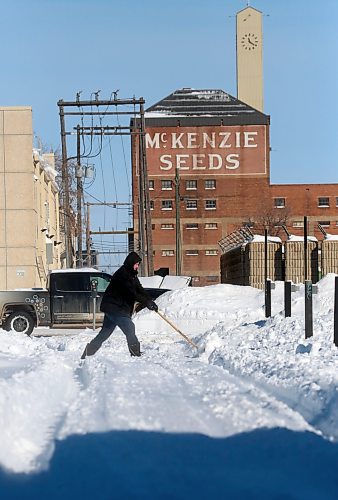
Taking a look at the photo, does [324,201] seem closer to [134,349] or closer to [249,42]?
[249,42]

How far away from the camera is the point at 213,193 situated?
80.1 metres

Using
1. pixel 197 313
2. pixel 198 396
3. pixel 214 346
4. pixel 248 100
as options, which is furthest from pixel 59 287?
pixel 248 100

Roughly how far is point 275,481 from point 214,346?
33.9 feet

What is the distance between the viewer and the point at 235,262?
121 ft

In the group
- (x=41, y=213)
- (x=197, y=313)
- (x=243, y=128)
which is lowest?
(x=197, y=313)

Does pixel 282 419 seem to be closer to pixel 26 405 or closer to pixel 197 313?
pixel 26 405

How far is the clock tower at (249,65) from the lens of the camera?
91375 mm

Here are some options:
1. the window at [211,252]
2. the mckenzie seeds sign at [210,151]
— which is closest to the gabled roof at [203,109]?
the mckenzie seeds sign at [210,151]

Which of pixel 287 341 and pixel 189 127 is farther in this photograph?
pixel 189 127

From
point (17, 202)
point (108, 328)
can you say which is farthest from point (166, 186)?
point (108, 328)

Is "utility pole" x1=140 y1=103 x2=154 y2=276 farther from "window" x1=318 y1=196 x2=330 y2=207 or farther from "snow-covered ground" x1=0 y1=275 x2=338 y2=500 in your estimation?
"window" x1=318 y1=196 x2=330 y2=207

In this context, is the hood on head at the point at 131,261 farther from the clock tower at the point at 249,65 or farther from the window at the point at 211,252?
the clock tower at the point at 249,65

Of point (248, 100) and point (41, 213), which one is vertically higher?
point (248, 100)

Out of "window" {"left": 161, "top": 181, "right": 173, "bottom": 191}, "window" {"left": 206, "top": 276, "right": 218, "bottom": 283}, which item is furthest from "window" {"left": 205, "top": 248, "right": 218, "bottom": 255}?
"window" {"left": 161, "top": 181, "right": 173, "bottom": 191}
